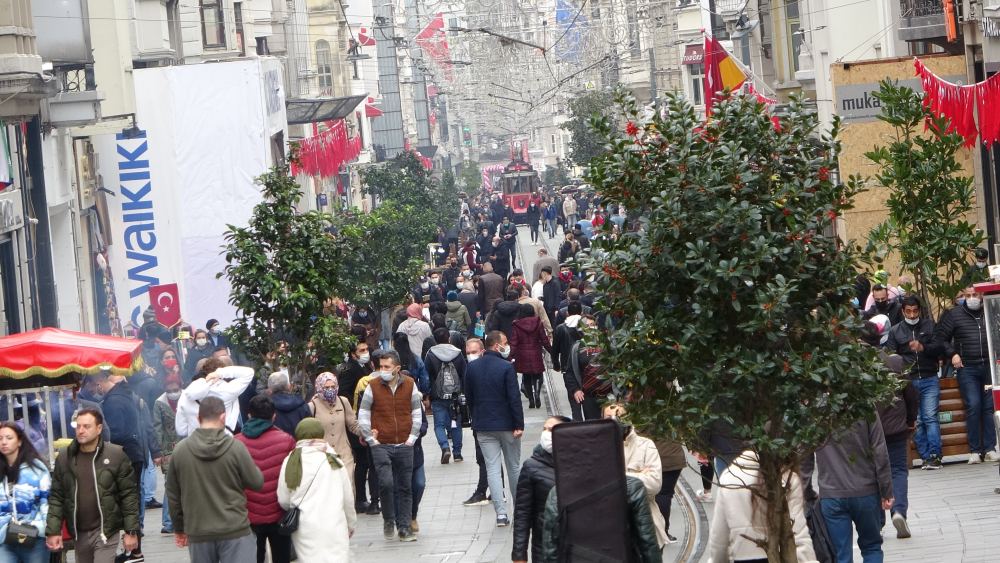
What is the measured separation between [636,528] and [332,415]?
505 cm

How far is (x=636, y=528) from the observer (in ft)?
22.0

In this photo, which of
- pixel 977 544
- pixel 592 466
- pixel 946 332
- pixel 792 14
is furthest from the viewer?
pixel 792 14

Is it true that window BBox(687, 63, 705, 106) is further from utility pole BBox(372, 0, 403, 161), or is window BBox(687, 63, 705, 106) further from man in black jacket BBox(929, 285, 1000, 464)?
man in black jacket BBox(929, 285, 1000, 464)

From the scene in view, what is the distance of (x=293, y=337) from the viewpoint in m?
13.9

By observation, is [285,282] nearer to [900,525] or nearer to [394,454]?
[394,454]

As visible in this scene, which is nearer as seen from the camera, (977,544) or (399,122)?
(977,544)

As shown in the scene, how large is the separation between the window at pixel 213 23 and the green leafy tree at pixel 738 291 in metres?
33.5

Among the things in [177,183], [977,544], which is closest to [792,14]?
[177,183]

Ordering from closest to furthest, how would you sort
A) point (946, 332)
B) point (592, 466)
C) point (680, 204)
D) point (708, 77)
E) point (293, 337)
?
point (680, 204)
point (592, 466)
point (946, 332)
point (293, 337)
point (708, 77)

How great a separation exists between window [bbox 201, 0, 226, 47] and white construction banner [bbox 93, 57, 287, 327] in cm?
1167

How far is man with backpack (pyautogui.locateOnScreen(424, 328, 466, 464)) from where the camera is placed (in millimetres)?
14059

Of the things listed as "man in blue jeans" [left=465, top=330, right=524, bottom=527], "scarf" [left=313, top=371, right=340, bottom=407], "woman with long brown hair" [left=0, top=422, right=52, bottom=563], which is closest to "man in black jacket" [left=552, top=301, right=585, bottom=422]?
"man in blue jeans" [left=465, top=330, right=524, bottom=527]

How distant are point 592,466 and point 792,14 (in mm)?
27119

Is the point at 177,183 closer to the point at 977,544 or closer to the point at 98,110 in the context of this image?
the point at 98,110
